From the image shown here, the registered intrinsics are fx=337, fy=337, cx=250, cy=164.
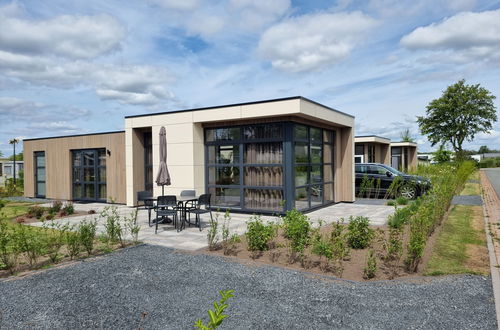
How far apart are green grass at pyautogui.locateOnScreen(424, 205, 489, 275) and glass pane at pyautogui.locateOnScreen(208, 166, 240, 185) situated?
6.01 m

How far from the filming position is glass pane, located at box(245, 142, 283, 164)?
408 inches

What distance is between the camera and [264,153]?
10578 millimetres

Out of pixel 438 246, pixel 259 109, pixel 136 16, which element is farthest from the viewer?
pixel 259 109

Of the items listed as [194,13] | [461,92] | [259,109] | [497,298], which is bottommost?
[497,298]

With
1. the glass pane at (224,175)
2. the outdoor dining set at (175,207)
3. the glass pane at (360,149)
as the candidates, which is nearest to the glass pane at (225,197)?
the glass pane at (224,175)

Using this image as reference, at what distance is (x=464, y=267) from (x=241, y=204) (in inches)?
270

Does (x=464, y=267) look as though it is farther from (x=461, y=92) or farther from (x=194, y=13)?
(x=461, y=92)

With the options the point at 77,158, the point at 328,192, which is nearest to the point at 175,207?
the point at 328,192

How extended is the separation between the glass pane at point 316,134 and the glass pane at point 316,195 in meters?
1.66

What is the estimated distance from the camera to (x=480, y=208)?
1129 cm

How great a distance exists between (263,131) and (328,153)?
11.3 feet

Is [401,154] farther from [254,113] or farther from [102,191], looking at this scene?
[102,191]

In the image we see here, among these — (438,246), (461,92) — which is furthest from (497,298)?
(461,92)

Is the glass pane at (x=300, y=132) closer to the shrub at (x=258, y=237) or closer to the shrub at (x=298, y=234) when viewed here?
the shrub at (x=298, y=234)
